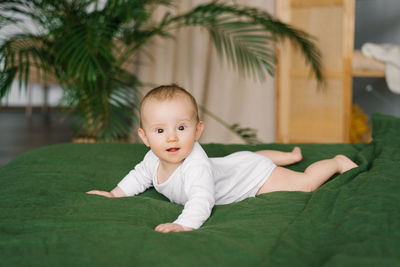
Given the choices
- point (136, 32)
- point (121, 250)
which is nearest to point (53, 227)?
point (121, 250)

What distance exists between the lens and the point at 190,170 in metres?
1.18

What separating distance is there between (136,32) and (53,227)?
6.37ft

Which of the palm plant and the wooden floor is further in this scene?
the wooden floor

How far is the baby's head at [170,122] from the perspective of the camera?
1.16 m

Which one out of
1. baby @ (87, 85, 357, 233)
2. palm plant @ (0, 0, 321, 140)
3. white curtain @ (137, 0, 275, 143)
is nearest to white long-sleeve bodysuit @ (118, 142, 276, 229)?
baby @ (87, 85, 357, 233)

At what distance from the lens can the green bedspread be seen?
0.74 meters

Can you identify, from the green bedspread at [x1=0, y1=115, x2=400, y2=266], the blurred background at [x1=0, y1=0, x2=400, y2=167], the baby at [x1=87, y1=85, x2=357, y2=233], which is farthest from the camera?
the blurred background at [x1=0, y1=0, x2=400, y2=167]

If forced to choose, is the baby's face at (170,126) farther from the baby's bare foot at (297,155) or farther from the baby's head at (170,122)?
the baby's bare foot at (297,155)

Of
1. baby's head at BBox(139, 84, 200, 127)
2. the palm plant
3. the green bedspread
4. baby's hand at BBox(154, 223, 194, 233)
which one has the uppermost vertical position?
the palm plant

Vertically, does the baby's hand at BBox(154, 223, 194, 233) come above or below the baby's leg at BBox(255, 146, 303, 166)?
below

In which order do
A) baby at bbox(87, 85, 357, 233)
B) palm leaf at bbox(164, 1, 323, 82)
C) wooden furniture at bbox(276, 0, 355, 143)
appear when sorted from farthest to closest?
wooden furniture at bbox(276, 0, 355, 143), palm leaf at bbox(164, 1, 323, 82), baby at bbox(87, 85, 357, 233)

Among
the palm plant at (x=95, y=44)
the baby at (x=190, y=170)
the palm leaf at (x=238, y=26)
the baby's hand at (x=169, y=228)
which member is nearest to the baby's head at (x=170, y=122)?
the baby at (x=190, y=170)

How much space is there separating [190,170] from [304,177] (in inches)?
13.7

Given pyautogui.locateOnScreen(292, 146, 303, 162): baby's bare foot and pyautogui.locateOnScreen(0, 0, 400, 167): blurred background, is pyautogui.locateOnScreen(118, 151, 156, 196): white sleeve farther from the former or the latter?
pyautogui.locateOnScreen(0, 0, 400, 167): blurred background
